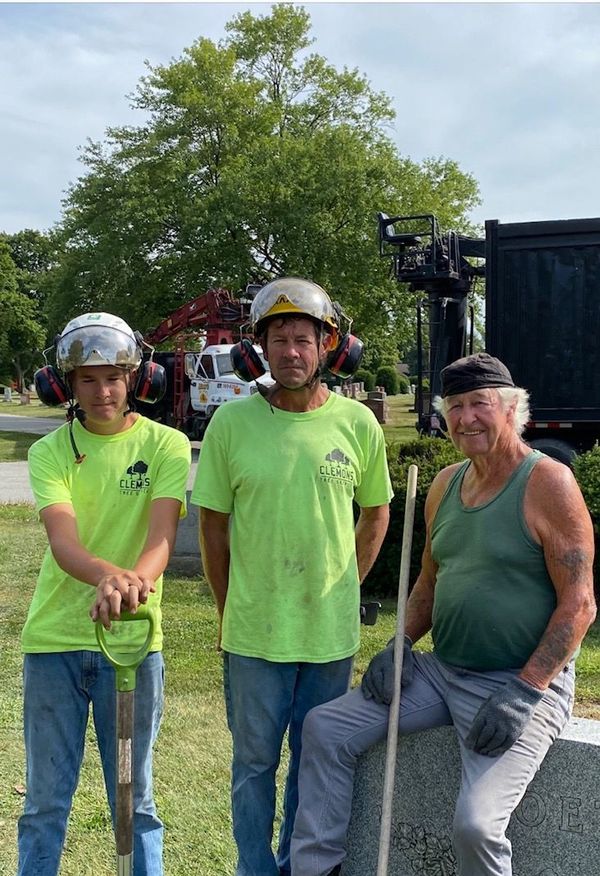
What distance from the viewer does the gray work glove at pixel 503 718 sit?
2529 millimetres

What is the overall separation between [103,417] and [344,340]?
3.08ft

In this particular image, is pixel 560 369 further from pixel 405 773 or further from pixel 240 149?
pixel 240 149

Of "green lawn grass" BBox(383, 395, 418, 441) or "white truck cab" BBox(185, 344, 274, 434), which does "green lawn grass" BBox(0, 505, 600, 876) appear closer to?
"white truck cab" BBox(185, 344, 274, 434)

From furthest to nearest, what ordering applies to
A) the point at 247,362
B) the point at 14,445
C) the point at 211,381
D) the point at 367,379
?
the point at 367,379 → the point at 14,445 → the point at 211,381 → the point at 247,362

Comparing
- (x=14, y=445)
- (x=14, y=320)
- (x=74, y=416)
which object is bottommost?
(x=14, y=445)

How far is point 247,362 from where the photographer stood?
3.25 metres

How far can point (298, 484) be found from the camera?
9.02 feet

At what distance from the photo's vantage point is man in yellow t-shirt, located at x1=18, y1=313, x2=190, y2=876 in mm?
2660

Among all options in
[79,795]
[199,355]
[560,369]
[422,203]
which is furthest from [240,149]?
[79,795]

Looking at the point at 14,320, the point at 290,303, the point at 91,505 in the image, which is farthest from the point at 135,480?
the point at 14,320

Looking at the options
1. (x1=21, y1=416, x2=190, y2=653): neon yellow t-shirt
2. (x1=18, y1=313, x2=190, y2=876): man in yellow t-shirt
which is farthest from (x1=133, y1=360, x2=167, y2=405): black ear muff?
(x1=21, y1=416, x2=190, y2=653): neon yellow t-shirt

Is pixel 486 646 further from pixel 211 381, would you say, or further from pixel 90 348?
pixel 211 381

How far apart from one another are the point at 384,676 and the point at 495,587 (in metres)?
0.48

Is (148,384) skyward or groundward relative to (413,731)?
skyward
